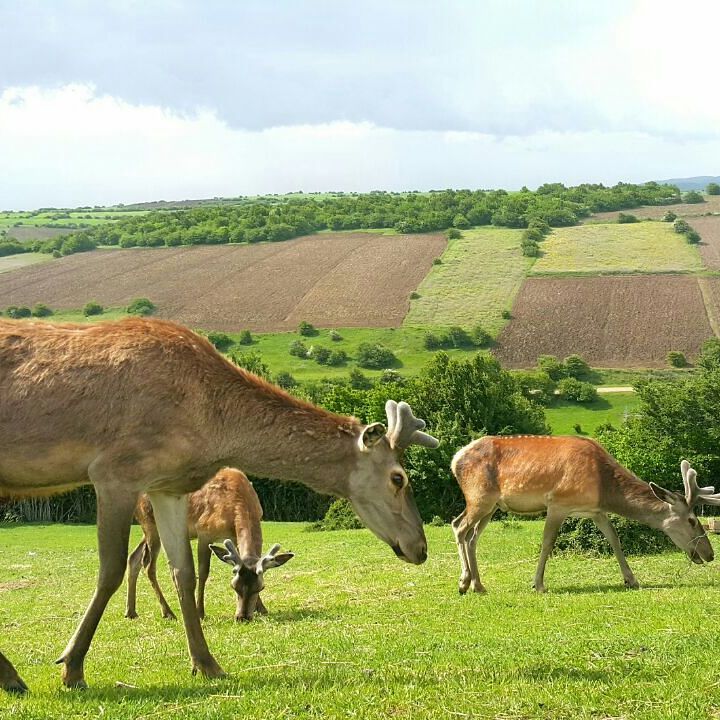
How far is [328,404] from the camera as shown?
2488 inches

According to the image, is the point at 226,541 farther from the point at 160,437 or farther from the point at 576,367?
the point at 576,367

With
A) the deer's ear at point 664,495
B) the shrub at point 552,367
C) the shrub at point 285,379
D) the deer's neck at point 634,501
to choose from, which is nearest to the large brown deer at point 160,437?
the deer's neck at point 634,501

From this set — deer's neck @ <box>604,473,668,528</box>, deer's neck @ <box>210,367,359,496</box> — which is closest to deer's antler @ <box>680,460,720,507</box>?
deer's neck @ <box>604,473,668,528</box>

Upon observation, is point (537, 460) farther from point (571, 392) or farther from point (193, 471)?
point (571, 392)

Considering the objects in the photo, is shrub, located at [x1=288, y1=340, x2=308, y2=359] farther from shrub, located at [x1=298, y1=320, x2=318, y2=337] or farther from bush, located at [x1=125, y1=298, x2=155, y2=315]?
bush, located at [x1=125, y1=298, x2=155, y2=315]

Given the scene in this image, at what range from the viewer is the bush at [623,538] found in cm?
2400

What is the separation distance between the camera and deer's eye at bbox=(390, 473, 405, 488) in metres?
9.81

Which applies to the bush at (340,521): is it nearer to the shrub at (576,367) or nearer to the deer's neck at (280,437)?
the deer's neck at (280,437)

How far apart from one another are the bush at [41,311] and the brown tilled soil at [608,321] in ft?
158

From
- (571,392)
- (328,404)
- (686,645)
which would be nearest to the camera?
(686,645)

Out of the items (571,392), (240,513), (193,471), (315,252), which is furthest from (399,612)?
(315,252)

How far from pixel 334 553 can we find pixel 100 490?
20.3 metres

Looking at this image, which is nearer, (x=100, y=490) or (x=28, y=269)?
(x=100, y=490)

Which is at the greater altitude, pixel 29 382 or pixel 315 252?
pixel 29 382
